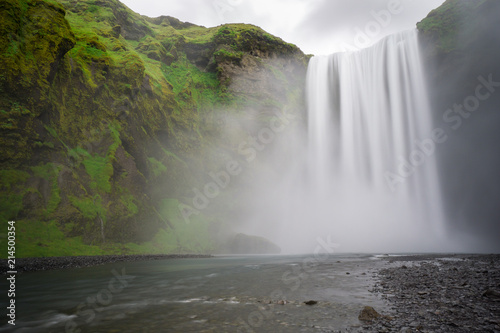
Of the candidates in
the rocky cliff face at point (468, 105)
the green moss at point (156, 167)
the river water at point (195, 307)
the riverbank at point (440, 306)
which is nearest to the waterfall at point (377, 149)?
the rocky cliff face at point (468, 105)

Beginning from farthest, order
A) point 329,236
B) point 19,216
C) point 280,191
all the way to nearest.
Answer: point 280,191, point 329,236, point 19,216

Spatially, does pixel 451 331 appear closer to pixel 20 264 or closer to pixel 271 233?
pixel 20 264

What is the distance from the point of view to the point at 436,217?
5109 cm

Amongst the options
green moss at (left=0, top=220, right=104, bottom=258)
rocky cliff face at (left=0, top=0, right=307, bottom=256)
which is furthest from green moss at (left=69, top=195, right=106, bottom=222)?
green moss at (left=0, top=220, right=104, bottom=258)

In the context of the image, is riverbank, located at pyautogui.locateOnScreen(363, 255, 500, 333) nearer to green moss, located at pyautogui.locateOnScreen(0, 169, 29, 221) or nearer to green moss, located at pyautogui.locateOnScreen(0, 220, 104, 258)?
green moss, located at pyautogui.locateOnScreen(0, 220, 104, 258)

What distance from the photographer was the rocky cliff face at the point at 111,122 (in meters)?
29.6

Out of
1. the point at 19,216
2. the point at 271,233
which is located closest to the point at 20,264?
the point at 19,216

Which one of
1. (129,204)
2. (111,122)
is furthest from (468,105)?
(111,122)

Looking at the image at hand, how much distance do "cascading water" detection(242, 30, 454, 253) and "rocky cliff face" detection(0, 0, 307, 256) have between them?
14614 millimetres

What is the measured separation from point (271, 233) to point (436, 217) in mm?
33705

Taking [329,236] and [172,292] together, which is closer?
[172,292]

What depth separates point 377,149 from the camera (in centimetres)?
5847

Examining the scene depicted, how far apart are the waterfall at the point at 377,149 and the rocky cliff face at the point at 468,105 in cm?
275

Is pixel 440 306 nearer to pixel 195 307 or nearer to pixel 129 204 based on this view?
pixel 195 307
